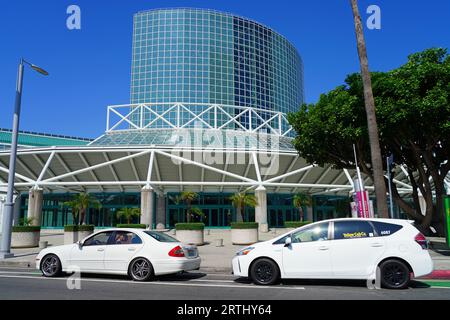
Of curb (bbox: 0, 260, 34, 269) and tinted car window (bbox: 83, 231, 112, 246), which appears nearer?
tinted car window (bbox: 83, 231, 112, 246)

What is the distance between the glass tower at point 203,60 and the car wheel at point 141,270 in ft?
302

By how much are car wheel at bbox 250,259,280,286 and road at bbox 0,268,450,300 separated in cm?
22

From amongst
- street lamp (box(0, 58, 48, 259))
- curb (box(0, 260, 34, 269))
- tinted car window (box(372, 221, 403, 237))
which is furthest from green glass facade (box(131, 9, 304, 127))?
tinted car window (box(372, 221, 403, 237))

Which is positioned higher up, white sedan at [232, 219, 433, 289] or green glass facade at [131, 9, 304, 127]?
green glass facade at [131, 9, 304, 127]

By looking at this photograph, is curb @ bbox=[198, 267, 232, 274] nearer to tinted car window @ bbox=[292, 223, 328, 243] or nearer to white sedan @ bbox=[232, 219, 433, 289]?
white sedan @ bbox=[232, 219, 433, 289]

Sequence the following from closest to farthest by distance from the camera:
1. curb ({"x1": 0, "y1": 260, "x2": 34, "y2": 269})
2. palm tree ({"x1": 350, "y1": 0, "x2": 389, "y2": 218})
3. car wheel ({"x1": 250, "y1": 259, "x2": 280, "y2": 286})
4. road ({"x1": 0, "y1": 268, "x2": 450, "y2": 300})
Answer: road ({"x1": 0, "y1": 268, "x2": 450, "y2": 300}) → car wheel ({"x1": 250, "y1": 259, "x2": 280, "y2": 286}) → palm tree ({"x1": 350, "y1": 0, "x2": 389, "y2": 218}) → curb ({"x1": 0, "y1": 260, "x2": 34, "y2": 269})

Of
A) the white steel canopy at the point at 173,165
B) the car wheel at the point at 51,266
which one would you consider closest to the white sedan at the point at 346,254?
the car wheel at the point at 51,266

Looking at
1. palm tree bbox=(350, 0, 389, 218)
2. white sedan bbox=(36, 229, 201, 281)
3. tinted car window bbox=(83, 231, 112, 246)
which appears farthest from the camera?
A: palm tree bbox=(350, 0, 389, 218)

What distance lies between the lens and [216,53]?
10644 centimetres

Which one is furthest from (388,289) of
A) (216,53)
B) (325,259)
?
(216,53)

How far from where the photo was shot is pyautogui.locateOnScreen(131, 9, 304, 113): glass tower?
333ft

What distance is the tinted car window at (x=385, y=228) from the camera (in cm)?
771

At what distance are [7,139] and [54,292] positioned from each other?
94.6m

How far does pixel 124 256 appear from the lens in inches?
351
